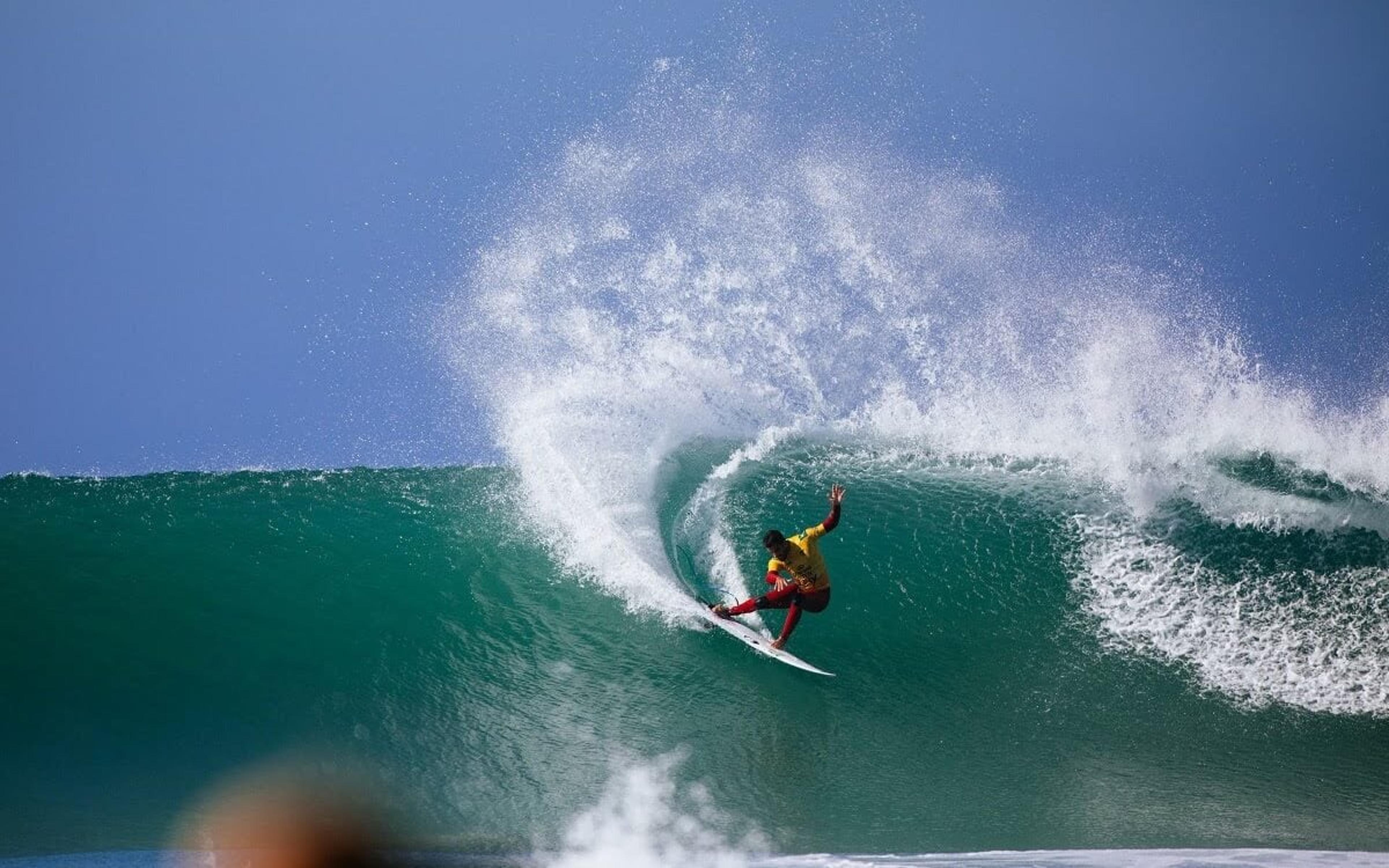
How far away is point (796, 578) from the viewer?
21.1ft

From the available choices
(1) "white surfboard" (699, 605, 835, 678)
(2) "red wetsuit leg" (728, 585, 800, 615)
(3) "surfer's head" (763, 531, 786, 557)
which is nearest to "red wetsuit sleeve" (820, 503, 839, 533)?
(3) "surfer's head" (763, 531, 786, 557)

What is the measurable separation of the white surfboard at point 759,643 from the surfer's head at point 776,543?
2.16 ft

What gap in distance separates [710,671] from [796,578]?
88cm

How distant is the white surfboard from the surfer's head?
0.66m

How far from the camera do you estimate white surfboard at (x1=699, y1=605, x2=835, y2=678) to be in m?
6.48

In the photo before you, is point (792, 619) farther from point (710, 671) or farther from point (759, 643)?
point (710, 671)

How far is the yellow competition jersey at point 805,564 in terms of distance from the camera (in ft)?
20.9

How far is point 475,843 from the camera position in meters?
5.29

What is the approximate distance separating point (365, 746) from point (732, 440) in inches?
180

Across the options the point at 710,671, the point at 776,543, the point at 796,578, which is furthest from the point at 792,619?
the point at 710,671

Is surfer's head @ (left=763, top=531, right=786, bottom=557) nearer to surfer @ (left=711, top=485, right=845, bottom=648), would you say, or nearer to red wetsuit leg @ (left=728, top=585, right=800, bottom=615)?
surfer @ (left=711, top=485, right=845, bottom=648)

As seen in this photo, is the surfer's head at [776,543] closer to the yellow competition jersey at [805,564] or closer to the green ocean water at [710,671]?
the yellow competition jersey at [805,564]

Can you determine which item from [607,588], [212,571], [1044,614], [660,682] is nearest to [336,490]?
[212,571]

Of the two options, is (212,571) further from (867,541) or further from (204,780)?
(867,541)
